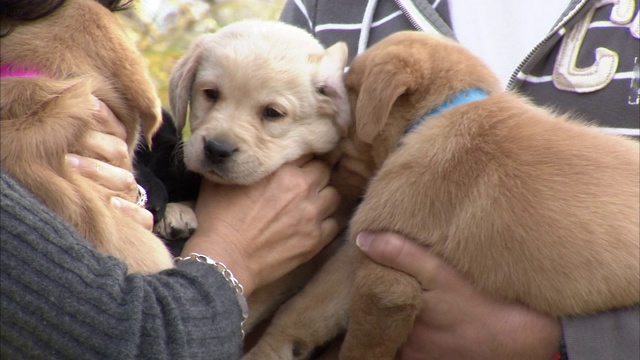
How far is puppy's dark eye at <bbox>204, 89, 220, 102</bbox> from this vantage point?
2.78 metres

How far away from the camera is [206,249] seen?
243 centimetres

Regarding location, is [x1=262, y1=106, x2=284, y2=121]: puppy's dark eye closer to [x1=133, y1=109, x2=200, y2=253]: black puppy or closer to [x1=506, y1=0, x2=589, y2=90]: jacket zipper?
[x1=133, y1=109, x2=200, y2=253]: black puppy

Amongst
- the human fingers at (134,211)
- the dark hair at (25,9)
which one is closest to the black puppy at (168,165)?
the human fingers at (134,211)

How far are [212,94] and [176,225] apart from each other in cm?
52

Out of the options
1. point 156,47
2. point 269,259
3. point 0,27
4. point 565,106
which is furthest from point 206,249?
point 156,47

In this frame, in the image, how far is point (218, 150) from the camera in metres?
2.57

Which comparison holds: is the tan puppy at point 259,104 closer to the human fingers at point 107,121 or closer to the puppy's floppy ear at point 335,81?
the puppy's floppy ear at point 335,81

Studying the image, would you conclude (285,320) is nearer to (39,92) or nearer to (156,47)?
(39,92)

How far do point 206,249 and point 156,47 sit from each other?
374cm

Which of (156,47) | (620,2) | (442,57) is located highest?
(620,2)

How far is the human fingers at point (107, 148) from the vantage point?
2163mm

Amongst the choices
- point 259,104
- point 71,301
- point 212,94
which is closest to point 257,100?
point 259,104

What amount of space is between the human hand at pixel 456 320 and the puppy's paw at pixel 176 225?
635 millimetres

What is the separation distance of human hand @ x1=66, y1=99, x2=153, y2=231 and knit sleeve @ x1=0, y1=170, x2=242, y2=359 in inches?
13.2
